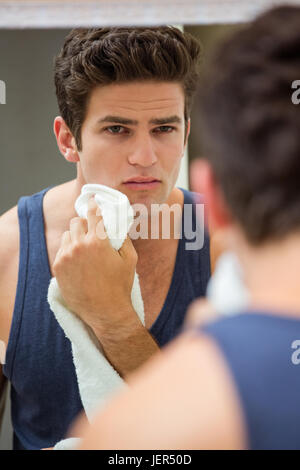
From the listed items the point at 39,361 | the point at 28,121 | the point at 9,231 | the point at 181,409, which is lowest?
the point at 39,361

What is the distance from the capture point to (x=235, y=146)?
1.31ft

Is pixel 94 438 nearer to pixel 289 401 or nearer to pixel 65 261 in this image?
pixel 289 401

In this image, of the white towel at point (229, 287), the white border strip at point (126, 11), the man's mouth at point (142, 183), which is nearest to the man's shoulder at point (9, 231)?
the man's mouth at point (142, 183)

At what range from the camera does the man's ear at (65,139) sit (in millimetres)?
1131

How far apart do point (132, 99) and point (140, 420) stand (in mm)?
733

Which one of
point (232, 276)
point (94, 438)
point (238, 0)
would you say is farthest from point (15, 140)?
point (94, 438)

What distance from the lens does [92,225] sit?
0.96m

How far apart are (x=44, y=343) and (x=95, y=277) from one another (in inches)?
8.5

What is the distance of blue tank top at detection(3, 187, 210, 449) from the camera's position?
1094 mm

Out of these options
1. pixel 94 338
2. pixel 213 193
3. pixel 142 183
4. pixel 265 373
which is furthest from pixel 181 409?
pixel 142 183

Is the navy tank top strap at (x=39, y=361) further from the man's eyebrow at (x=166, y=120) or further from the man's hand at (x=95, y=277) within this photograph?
the man's eyebrow at (x=166, y=120)

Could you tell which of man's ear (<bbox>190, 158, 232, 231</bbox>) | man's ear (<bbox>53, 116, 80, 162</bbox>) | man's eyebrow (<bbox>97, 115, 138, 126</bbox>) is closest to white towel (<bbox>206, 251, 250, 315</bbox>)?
man's ear (<bbox>190, 158, 232, 231</bbox>)

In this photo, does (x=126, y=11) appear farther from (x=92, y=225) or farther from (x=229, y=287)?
(x=229, y=287)

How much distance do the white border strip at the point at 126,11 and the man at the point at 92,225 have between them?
0.43 ft
